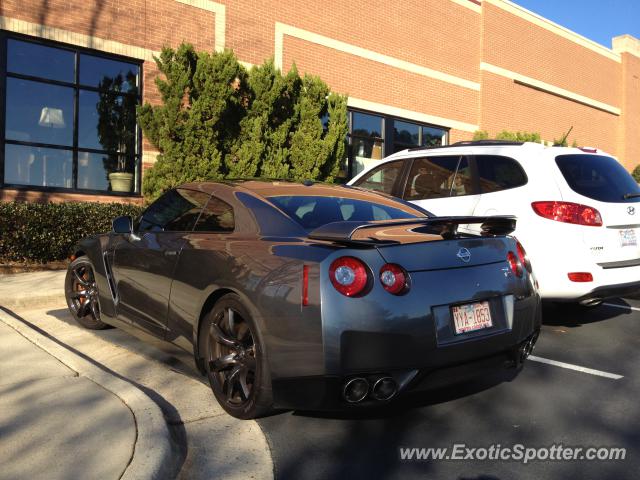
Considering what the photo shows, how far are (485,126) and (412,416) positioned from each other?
1726 cm

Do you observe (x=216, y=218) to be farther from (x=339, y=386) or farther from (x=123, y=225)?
(x=339, y=386)

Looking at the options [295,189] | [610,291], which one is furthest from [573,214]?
[295,189]

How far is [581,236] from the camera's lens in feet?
17.3

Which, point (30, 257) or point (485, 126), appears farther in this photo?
point (485, 126)

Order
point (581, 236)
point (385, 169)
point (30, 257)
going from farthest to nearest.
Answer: point (30, 257)
point (385, 169)
point (581, 236)

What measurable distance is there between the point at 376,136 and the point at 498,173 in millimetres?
10805

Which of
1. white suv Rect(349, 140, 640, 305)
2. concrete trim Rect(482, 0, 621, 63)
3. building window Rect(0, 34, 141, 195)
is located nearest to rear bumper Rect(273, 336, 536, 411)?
white suv Rect(349, 140, 640, 305)

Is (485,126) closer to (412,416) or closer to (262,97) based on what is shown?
(262,97)

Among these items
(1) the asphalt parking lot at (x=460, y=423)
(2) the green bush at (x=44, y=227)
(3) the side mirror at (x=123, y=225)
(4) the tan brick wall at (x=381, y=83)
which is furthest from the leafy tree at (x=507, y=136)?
(3) the side mirror at (x=123, y=225)

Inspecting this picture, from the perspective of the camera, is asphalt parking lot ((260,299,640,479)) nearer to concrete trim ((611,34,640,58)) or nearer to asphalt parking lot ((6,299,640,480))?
asphalt parking lot ((6,299,640,480))

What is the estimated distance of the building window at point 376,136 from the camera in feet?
52.8

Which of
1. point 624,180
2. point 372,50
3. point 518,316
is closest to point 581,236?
point 624,180

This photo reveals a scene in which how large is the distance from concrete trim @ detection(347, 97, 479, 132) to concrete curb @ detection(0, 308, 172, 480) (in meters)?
12.2

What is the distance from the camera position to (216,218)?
406cm
